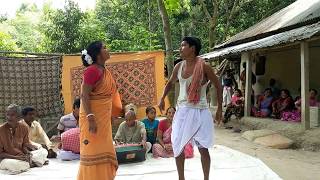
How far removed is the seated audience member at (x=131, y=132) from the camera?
6.79 metres

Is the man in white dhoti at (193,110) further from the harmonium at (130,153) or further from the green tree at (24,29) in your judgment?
the green tree at (24,29)

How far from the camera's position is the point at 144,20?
22.9m

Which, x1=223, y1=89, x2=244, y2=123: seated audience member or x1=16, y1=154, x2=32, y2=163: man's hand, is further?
x1=223, y1=89, x2=244, y2=123: seated audience member

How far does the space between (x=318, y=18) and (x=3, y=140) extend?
22.5ft

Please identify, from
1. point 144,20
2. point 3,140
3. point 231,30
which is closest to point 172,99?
point 3,140

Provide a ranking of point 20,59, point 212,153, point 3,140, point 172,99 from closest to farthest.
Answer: point 3,140 < point 212,153 < point 20,59 < point 172,99

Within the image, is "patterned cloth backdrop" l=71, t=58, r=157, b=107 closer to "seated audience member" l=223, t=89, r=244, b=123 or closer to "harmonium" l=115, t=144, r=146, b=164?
"harmonium" l=115, t=144, r=146, b=164

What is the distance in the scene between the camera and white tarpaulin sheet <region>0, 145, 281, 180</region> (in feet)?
18.1

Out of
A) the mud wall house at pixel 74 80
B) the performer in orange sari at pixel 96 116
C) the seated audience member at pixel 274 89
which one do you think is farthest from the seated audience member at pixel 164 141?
the seated audience member at pixel 274 89

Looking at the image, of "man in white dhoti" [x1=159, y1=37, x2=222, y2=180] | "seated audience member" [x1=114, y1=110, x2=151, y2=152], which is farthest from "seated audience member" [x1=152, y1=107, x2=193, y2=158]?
"man in white dhoti" [x1=159, y1=37, x2=222, y2=180]

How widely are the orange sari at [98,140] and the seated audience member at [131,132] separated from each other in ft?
8.78

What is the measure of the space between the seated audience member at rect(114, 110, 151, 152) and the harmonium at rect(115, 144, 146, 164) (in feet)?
0.89

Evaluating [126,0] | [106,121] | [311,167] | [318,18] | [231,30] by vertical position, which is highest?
[126,0]

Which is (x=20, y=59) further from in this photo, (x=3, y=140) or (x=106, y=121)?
(x=106, y=121)
